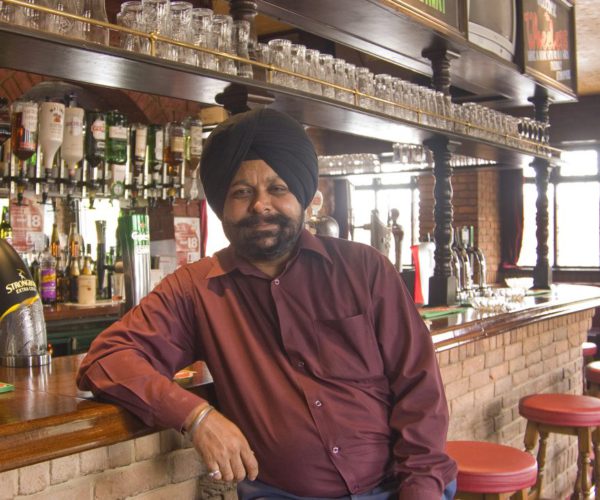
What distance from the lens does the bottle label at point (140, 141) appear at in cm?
498

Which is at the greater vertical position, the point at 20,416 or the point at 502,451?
the point at 20,416

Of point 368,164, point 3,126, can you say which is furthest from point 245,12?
point 368,164

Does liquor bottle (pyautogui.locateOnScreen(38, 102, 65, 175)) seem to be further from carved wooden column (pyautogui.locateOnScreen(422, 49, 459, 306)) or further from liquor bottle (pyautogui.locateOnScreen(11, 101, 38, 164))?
carved wooden column (pyautogui.locateOnScreen(422, 49, 459, 306))

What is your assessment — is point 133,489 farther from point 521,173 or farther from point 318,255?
point 521,173

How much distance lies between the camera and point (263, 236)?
1830 millimetres

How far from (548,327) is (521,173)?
6.32m

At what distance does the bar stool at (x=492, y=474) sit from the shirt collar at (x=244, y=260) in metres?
1.01

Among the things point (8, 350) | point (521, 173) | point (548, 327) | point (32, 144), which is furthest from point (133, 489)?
point (521, 173)

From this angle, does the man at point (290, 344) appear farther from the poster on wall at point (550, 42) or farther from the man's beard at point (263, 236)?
the poster on wall at point (550, 42)

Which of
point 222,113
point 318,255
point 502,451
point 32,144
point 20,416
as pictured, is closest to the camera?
point 20,416

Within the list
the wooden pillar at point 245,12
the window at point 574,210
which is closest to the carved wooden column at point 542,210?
the wooden pillar at point 245,12

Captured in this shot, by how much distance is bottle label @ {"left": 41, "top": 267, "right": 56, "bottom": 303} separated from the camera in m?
5.05

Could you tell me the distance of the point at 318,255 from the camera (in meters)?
1.87

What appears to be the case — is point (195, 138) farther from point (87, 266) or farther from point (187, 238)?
point (187, 238)
